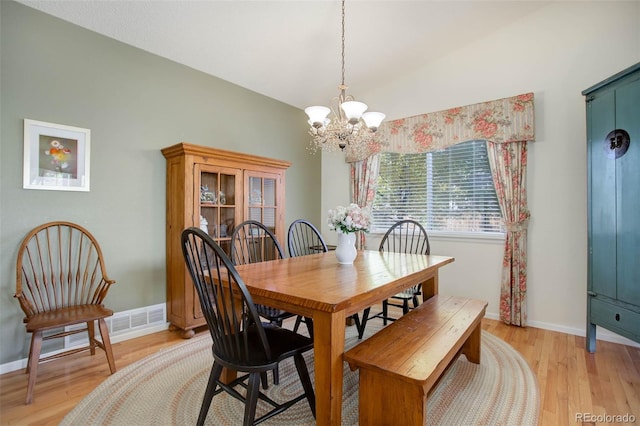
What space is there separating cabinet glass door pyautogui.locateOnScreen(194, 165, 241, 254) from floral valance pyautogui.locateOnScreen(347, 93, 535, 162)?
188 cm

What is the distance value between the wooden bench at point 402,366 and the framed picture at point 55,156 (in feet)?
7.94

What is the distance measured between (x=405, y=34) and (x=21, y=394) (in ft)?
13.2

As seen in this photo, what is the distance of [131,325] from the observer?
8.60ft

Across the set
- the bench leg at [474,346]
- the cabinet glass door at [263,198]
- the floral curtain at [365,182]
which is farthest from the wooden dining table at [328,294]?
the floral curtain at [365,182]

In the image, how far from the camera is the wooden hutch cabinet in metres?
2.63

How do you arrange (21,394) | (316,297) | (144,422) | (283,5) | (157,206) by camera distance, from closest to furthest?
(316,297) < (144,422) < (21,394) < (283,5) < (157,206)

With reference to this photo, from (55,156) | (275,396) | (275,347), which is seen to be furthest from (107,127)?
(275,396)

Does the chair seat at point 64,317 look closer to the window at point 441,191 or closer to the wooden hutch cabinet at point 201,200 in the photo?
the wooden hutch cabinet at point 201,200

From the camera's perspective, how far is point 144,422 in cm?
154

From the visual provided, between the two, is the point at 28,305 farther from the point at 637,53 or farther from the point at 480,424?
the point at 637,53

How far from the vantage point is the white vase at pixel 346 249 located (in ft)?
6.76

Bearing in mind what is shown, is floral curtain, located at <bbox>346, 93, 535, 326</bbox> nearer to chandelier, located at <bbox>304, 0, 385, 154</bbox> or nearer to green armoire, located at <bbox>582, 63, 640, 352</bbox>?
green armoire, located at <bbox>582, 63, 640, 352</bbox>

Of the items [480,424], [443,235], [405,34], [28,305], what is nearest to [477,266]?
[443,235]

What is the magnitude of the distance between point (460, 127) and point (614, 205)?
1.51 m
